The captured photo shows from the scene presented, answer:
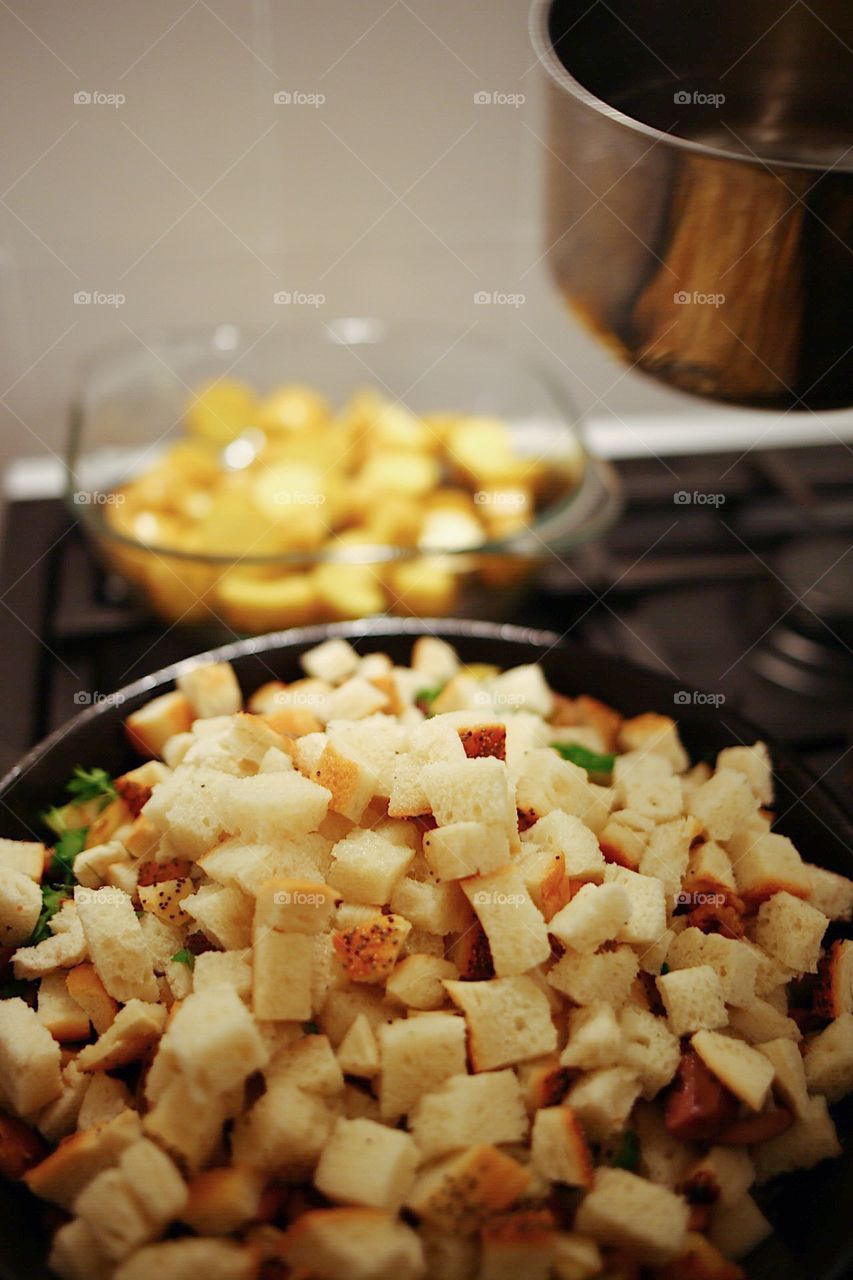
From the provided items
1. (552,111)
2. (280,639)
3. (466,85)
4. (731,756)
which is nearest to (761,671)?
(731,756)

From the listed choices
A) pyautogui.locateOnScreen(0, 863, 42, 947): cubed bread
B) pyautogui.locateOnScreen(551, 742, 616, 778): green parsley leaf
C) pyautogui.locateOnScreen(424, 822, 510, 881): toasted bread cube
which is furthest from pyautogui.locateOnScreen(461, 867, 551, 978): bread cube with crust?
pyautogui.locateOnScreen(0, 863, 42, 947): cubed bread

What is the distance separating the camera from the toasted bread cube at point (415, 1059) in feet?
2.41

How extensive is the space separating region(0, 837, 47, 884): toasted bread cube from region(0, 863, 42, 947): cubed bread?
0.02 metres

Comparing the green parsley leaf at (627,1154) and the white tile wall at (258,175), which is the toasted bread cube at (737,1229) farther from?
the white tile wall at (258,175)

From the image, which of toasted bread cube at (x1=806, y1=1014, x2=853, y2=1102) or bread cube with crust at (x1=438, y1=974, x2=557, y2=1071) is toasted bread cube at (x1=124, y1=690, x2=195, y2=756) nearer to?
bread cube with crust at (x1=438, y1=974, x2=557, y2=1071)

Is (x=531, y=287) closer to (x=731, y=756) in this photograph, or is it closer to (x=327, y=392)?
(x=327, y=392)

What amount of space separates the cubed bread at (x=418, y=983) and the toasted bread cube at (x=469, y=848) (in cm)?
6

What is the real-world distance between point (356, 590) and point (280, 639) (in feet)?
0.74

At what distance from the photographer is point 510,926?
0.77m

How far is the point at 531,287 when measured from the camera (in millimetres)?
1725

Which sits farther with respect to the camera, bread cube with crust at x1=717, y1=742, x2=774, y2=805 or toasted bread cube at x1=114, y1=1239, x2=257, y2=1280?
bread cube with crust at x1=717, y1=742, x2=774, y2=805

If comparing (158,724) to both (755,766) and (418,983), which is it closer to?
(418,983)

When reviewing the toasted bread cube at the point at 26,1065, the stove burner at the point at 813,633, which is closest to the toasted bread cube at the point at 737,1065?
the toasted bread cube at the point at 26,1065

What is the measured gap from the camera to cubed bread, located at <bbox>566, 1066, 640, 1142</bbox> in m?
0.74
